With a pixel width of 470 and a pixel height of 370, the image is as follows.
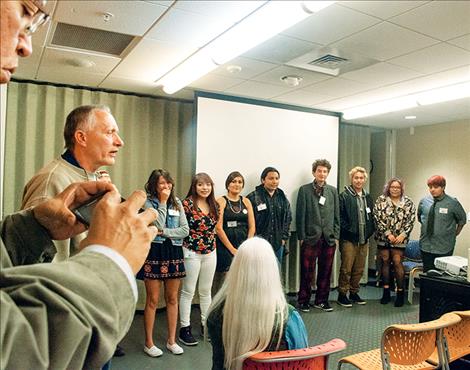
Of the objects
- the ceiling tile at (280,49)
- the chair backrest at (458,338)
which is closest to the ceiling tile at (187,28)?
the ceiling tile at (280,49)

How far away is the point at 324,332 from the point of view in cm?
372

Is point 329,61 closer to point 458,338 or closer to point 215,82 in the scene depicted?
point 215,82

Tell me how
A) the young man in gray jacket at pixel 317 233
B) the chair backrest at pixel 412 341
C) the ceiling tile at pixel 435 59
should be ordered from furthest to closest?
the young man in gray jacket at pixel 317 233, the ceiling tile at pixel 435 59, the chair backrest at pixel 412 341

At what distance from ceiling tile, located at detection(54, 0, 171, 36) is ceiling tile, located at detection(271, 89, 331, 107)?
6.77ft

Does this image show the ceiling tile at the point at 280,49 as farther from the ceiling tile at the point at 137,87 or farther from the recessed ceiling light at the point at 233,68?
the ceiling tile at the point at 137,87

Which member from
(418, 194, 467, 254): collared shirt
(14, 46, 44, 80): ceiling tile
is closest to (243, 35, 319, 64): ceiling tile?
(14, 46, 44, 80): ceiling tile

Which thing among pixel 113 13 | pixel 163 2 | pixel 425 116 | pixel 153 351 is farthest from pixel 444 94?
pixel 153 351

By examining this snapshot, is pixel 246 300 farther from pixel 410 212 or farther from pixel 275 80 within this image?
pixel 410 212

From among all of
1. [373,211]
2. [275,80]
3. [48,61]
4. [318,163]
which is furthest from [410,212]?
[48,61]

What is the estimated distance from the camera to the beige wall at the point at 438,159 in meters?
5.31

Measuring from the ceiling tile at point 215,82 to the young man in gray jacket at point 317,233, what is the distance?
153cm

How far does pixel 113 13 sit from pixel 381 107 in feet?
11.2

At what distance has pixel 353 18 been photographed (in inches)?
90.7

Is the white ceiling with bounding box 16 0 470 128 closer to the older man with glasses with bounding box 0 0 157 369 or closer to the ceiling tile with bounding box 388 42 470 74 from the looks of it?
the ceiling tile with bounding box 388 42 470 74
